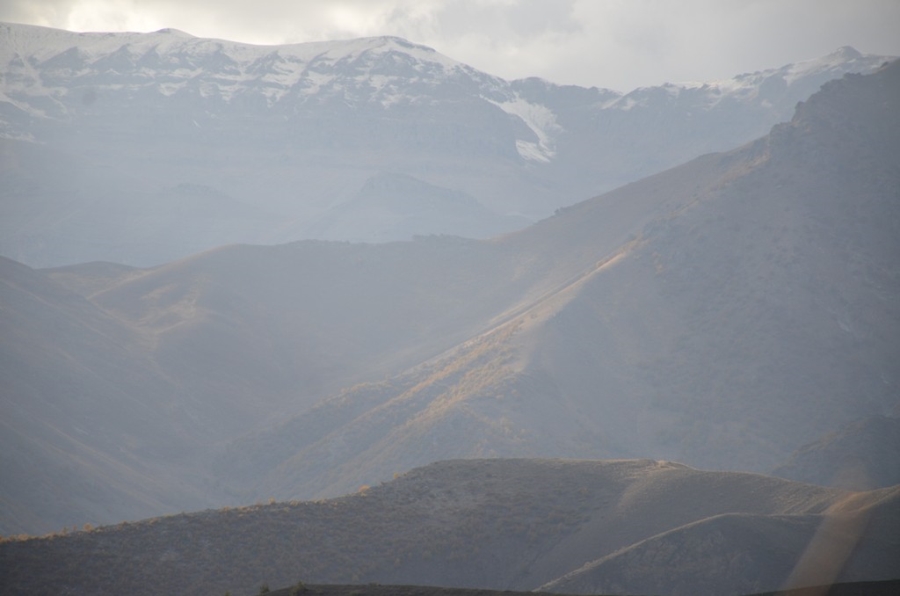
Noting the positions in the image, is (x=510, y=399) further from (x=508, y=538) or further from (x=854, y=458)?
(x=508, y=538)

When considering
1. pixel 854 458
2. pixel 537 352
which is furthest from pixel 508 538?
pixel 537 352

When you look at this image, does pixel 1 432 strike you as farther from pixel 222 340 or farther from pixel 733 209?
pixel 733 209

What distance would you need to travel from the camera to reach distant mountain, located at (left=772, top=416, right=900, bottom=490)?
71438 mm

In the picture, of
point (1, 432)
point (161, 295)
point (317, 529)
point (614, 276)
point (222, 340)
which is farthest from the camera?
point (161, 295)

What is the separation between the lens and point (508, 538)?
42094 mm

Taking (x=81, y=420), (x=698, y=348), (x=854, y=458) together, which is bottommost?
(x=854, y=458)

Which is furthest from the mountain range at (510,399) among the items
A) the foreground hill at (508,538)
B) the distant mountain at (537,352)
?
the distant mountain at (537,352)

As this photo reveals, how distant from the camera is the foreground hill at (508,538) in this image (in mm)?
35125

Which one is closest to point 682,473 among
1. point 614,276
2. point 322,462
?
point 322,462

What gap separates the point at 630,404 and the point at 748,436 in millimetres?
12740

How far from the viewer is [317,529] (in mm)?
41031

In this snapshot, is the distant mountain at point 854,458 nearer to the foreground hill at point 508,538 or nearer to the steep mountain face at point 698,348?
the steep mountain face at point 698,348

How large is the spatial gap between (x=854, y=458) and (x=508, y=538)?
43058 mm

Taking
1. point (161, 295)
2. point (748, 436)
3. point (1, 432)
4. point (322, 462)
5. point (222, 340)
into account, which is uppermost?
point (161, 295)
